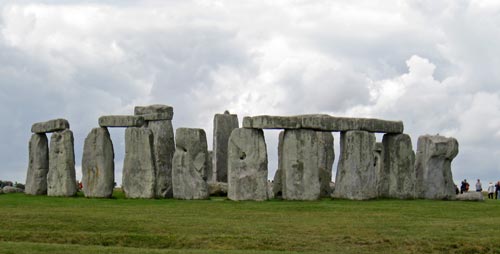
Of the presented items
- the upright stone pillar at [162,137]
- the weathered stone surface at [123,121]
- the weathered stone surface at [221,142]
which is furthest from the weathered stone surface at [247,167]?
the weathered stone surface at [221,142]

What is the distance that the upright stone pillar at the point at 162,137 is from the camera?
37.8 meters

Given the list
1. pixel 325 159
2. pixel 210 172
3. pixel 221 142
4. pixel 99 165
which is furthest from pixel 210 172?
pixel 99 165

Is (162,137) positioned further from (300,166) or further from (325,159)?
(325,159)

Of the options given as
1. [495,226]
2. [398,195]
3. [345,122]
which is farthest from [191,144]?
[495,226]

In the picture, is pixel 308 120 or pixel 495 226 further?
pixel 308 120

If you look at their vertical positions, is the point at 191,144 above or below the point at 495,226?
above

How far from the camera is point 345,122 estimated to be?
37469 mm

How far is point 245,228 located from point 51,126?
49.6 feet

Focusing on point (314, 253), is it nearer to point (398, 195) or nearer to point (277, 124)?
point (277, 124)

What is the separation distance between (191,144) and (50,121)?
696cm

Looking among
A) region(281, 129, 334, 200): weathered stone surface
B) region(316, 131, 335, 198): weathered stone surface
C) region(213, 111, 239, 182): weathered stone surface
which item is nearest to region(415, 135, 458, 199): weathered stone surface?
region(316, 131, 335, 198): weathered stone surface

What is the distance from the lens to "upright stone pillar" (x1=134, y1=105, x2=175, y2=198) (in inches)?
1486

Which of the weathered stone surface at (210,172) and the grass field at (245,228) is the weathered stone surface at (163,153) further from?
the weathered stone surface at (210,172)

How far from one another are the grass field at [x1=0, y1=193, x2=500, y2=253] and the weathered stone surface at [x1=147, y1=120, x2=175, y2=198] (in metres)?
2.83
